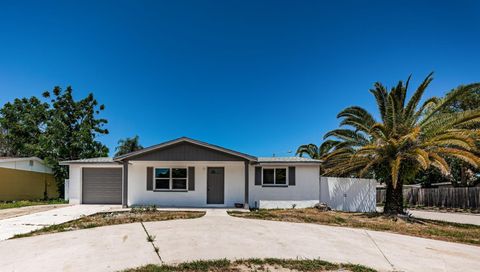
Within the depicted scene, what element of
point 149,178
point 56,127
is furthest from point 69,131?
point 149,178

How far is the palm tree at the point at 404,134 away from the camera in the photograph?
12.0m

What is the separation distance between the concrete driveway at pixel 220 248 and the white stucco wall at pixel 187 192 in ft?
21.5

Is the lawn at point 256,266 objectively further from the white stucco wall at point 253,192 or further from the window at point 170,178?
the window at point 170,178

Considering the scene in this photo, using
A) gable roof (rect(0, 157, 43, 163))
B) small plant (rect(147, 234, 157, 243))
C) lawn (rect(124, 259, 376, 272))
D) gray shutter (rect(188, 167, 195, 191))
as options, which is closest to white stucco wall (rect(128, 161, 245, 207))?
gray shutter (rect(188, 167, 195, 191))

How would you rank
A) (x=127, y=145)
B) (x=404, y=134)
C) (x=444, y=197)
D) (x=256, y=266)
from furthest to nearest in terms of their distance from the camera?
1. (x=127, y=145)
2. (x=444, y=197)
3. (x=404, y=134)
4. (x=256, y=266)

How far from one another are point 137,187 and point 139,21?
29.5 ft

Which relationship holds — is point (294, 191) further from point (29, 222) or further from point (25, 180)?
point (25, 180)

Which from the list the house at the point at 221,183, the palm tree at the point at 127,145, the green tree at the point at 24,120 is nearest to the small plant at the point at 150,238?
the house at the point at 221,183

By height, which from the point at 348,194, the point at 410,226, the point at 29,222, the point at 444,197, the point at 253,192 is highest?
the point at 253,192

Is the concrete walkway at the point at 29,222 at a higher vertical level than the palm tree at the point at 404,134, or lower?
lower

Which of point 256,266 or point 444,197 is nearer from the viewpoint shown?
point 256,266

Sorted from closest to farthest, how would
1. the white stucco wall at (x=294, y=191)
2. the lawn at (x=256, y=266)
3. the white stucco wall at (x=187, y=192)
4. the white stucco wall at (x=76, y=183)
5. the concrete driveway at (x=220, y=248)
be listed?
1. the lawn at (x=256, y=266)
2. the concrete driveway at (x=220, y=248)
3. the white stucco wall at (x=187, y=192)
4. the white stucco wall at (x=294, y=191)
5. the white stucco wall at (x=76, y=183)

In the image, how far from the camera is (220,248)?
23.1 ft

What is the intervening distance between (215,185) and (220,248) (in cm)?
942
